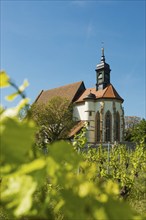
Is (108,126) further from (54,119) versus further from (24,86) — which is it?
(24,86)

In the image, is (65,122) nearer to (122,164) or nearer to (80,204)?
(122,164)

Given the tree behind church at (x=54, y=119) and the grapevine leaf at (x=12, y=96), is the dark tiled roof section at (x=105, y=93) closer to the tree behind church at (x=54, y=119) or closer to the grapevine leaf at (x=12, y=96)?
the tree behind church at (x=54, y=119)

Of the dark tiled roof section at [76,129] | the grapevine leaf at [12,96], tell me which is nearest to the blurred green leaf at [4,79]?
→ the grapevine leaf at [12,96]

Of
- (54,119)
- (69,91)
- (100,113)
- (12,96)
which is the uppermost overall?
(69,91)

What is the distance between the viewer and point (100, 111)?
4081 centimetres

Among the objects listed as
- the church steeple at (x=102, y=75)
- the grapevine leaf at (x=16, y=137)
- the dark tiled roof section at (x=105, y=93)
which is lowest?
the grapevine leaf at (x=16, y=137)

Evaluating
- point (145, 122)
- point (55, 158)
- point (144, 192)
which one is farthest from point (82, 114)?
point (55, 158)

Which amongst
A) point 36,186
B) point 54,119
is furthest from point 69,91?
point 36,186

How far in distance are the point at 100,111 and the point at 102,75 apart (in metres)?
6.91

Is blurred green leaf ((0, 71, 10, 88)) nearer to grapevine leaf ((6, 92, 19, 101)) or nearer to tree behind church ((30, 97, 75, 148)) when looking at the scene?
grapevine leaf ((6, 92, 19, 101))

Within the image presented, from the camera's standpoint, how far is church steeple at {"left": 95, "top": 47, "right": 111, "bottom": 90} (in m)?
44.6

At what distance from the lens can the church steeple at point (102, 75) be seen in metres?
44.6

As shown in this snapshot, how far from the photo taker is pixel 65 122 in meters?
40.6

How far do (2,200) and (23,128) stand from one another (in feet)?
0.51
